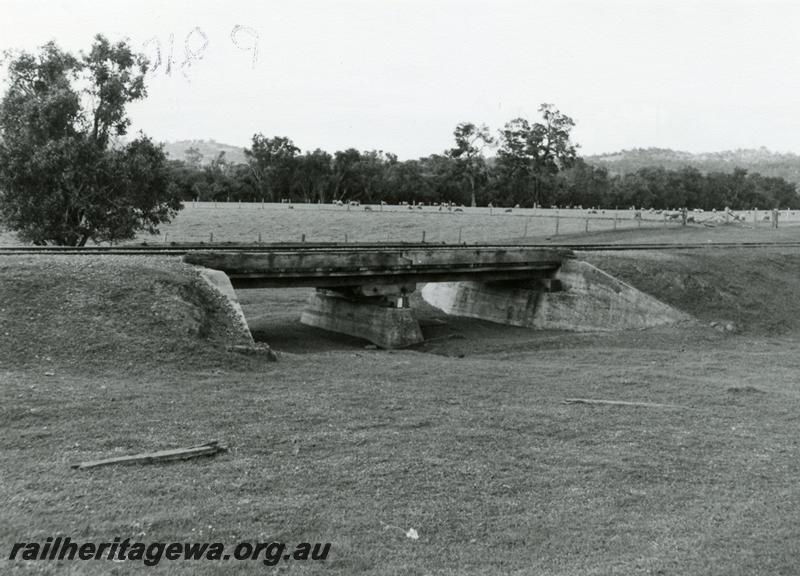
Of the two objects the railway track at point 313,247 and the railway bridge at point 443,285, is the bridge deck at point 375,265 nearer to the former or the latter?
the railway bridge at point 443,285

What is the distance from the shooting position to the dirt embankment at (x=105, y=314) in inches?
560

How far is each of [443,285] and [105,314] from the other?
18.1 m

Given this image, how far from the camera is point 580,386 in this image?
631 inches

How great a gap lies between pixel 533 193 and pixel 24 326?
82685mm

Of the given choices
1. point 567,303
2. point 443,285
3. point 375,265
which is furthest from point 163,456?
point 443,285

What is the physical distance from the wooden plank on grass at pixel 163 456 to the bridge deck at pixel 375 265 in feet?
35.3

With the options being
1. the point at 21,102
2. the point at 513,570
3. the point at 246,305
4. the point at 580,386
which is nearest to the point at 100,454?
the point at 513,570

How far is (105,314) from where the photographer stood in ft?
51.7

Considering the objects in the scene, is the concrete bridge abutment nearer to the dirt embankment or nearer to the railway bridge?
the railway bridge

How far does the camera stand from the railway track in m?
21.2

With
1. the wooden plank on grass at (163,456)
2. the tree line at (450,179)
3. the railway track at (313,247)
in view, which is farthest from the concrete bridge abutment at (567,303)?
the tree line at (450,179)

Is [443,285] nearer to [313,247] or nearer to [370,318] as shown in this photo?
[313,247]

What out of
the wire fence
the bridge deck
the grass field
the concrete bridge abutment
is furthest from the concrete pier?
the wire fence

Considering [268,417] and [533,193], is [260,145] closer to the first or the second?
[533,193]
